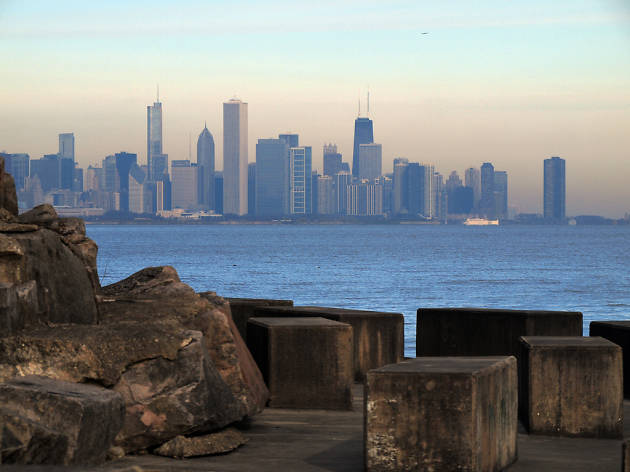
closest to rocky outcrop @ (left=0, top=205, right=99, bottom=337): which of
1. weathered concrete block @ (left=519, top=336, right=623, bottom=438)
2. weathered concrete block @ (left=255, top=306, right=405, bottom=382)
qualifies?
weathered concrete block @ (left=255, top=306, right=405, bottom=382)

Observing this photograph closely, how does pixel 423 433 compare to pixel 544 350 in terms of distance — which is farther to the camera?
pixel 544 350

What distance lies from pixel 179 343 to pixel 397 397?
1.88 metres

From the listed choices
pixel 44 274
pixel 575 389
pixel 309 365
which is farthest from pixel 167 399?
pixel 575 389

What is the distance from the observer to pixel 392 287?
211 ft

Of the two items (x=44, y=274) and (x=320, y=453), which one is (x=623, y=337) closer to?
(x=320, y=453)

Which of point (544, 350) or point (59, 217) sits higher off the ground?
point (59, 217)

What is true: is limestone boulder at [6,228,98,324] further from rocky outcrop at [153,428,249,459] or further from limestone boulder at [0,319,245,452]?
rocky outcrop at [153,428,249,459]

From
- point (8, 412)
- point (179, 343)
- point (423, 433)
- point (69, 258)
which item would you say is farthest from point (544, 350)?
point (8, 412)

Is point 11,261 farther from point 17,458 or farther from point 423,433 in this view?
point 423,433

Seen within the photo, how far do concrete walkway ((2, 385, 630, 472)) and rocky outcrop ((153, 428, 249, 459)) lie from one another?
66 millimetres

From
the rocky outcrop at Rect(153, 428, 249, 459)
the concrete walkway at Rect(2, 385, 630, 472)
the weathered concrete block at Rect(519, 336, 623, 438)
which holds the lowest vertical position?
the concrete walkway at Rect(2, 385, 630, 472)

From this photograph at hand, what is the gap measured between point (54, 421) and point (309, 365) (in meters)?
4.24

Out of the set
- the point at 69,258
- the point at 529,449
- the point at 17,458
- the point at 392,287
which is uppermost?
the point at 69,258

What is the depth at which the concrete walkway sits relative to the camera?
715cm
